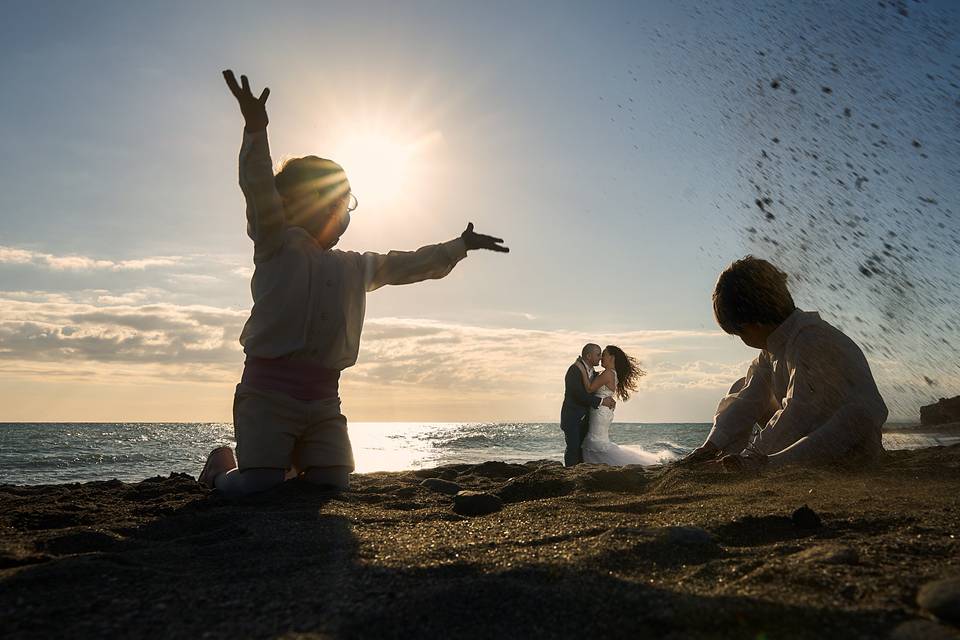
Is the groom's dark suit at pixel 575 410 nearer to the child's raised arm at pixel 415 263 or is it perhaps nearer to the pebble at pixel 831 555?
the child's raised arm at pixel 415 263

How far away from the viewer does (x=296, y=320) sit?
3.80m

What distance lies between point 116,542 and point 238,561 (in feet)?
2.57

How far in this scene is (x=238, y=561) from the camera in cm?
211

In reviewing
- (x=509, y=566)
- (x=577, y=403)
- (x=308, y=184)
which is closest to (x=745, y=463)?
(x=509, y=566)

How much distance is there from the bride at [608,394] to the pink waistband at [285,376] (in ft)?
18.5

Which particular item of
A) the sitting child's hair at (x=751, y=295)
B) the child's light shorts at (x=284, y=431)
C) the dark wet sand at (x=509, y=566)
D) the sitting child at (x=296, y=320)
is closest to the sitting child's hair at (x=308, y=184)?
the sitting child at (x=296, y=320)

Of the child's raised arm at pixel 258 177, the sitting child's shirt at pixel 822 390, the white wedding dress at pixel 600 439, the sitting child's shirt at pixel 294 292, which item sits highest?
the child's raised arm at pixel 258 177

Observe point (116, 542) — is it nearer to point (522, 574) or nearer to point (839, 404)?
point (522, 574)

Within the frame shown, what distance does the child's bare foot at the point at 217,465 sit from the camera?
172 inches

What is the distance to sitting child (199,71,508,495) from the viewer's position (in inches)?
148

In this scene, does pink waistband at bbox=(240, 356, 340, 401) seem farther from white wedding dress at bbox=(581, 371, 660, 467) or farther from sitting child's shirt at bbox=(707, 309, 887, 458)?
white wedding dress at bbox=(581, 371, 660, 467)

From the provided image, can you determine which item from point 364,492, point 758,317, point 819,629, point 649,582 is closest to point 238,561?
point 649,582

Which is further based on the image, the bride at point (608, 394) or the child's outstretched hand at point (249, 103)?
the bride at point (608, 394)

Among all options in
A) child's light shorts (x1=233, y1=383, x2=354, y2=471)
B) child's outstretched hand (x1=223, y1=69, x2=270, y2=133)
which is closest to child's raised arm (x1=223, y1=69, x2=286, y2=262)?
child's outstretched hand (x1=223, y1=69, x2=270, y2=133)
